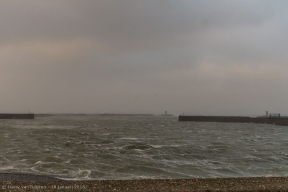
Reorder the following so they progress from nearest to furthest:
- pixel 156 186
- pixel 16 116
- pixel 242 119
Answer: pixel 156 186 → pixel 242 119 → pixel 16 116

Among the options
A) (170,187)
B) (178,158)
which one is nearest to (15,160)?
(178,158)

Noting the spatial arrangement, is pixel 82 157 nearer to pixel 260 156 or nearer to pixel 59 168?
pixel 59 168

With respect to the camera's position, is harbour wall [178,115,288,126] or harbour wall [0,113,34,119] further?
harbour wall [0,113,34,119]

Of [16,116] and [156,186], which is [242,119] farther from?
[16,116]

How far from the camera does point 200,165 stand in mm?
20906

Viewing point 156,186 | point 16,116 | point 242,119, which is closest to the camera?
point 156,186

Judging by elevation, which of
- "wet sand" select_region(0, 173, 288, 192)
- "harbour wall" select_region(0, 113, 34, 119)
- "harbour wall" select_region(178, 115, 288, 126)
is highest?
"wet sand" select_region(0, 173, 288, 192)

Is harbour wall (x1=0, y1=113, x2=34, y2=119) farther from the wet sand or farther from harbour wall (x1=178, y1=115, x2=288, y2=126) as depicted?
the wet sand

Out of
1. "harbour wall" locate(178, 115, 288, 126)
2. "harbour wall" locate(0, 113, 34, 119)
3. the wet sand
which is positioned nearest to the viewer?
the wet sand

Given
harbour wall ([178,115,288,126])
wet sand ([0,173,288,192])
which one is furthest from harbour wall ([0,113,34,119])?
wet sand ([0,173,288,192])

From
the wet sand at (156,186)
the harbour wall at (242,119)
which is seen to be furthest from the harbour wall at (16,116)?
the wet sand at (156,186)

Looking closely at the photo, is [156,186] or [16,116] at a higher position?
[156,186]

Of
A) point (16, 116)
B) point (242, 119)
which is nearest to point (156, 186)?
point (242, 119)

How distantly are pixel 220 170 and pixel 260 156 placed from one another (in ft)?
28.1
